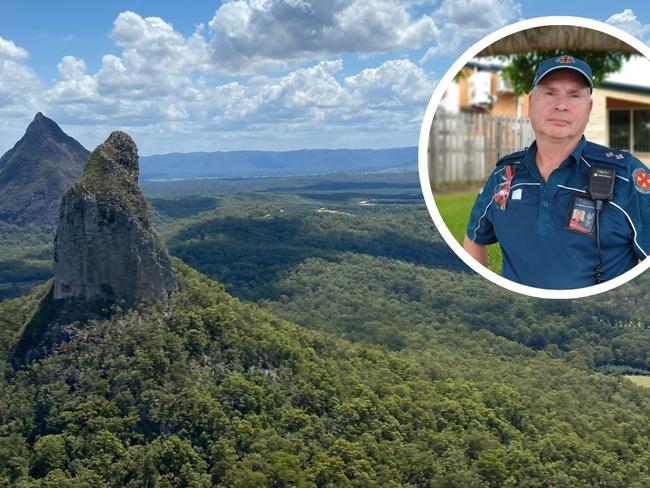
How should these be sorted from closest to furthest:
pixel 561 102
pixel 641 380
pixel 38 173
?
pixel 561 102 → pixel 641 380 → pixel 38 173

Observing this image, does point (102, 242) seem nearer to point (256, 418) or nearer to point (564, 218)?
point (256, 418)

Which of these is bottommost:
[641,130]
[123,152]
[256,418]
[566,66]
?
[256,418]

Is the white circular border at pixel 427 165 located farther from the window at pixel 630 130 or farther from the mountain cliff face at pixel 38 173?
the mountain cliff face at pixel 38 173

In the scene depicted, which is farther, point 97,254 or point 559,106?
point 97,254

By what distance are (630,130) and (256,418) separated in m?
26.1

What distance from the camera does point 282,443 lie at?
25594 mm

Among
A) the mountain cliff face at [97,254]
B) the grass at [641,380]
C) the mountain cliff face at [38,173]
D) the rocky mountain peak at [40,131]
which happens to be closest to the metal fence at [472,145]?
the mountain cliff face at [97,254]

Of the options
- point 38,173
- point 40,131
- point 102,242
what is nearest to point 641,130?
point 102,242

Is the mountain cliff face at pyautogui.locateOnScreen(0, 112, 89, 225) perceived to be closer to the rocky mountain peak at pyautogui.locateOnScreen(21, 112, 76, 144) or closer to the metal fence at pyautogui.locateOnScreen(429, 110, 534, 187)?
the rocky mountain peak at pyautogui.locateOnScreen(21, 112, 76, 144)

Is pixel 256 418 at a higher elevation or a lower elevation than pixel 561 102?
lower

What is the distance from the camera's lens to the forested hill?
→ 24.5m

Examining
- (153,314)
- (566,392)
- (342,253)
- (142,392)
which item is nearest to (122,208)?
(153,314)

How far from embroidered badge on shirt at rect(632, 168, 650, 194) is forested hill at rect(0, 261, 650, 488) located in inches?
900

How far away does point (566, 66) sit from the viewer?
2008mm
